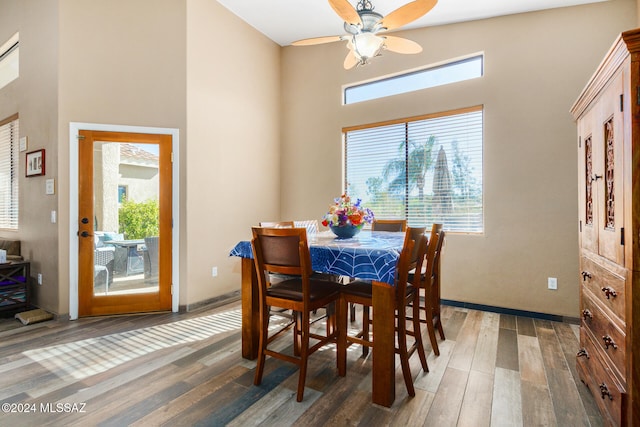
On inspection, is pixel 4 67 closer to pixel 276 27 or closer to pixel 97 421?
pixel 276 27

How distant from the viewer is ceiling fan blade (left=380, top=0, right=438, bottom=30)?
2.04 metres

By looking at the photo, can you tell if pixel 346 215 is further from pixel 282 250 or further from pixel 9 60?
pixel 9 60

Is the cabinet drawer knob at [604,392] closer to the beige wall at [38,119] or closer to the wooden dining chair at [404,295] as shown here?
the wooden dining chair at [404,295]

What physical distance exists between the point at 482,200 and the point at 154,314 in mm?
3894

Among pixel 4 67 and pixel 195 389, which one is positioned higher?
pixel 4 67

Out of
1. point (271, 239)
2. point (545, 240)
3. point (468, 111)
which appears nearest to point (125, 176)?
point (271, 239)

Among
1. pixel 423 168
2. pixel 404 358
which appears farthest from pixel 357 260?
pixel 423 168

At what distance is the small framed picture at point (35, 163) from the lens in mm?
3408

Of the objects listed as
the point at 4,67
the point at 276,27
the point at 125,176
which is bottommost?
the point at 125,176

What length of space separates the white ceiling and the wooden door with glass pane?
2053 millimetres

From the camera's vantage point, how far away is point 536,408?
183 cm

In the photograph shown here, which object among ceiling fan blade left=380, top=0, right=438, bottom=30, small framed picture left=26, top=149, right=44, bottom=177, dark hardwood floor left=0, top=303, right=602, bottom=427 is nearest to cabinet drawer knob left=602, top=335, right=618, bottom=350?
dark hardwood floor left=0, top=303, right=602, bottom=427

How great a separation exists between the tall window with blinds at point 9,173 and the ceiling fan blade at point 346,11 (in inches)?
179

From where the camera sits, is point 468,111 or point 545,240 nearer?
point 545,240
